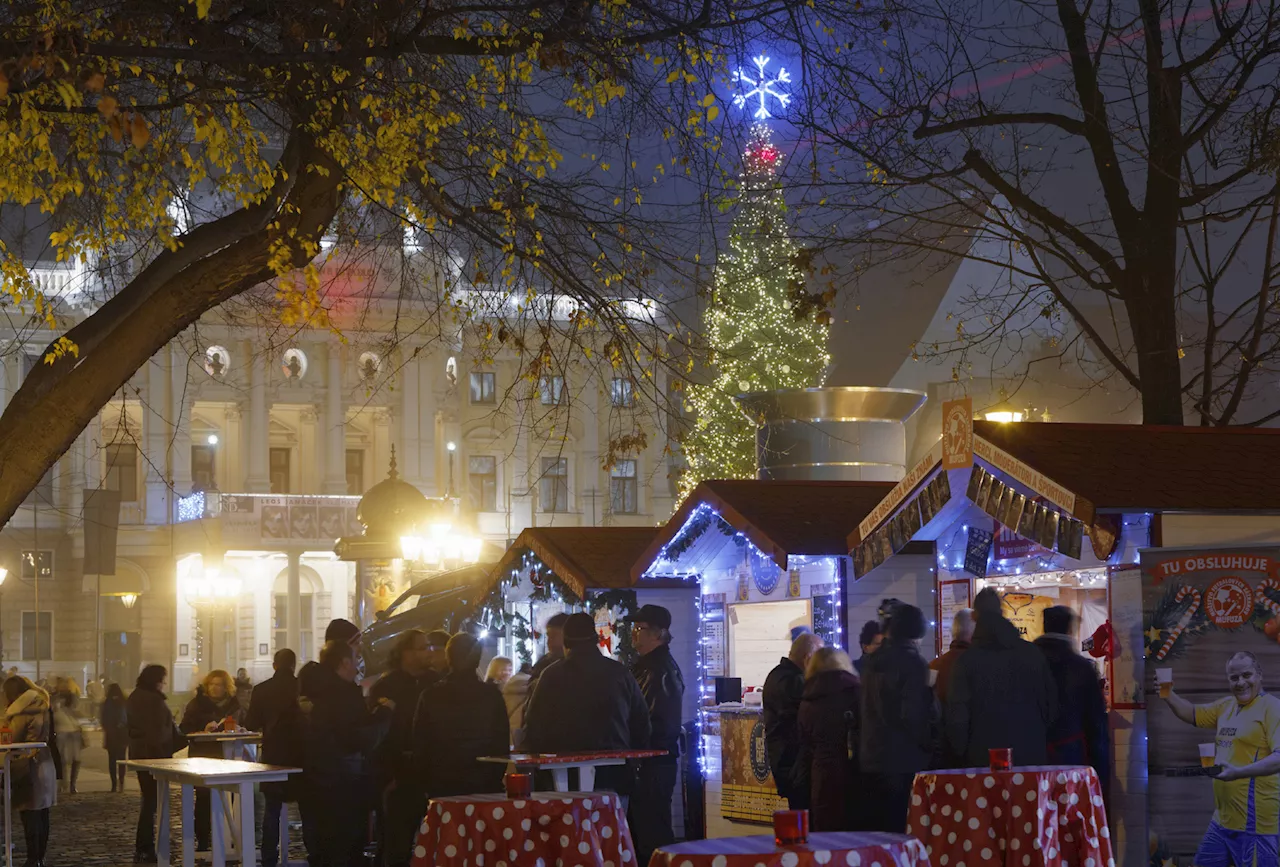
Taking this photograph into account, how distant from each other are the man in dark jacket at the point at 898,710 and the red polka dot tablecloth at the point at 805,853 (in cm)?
386

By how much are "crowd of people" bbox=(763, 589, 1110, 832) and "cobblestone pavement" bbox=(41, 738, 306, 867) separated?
7350mm

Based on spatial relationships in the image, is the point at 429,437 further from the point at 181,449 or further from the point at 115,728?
the point at 115,728

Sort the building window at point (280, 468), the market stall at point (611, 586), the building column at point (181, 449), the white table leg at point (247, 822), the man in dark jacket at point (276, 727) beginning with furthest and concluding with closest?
the building window at point (280, 468)
the building column at point (181, 449)
the market stall at point (611, 586)
the man in dark jacket at point (276, 727)
the white table leg at point (247, 822)

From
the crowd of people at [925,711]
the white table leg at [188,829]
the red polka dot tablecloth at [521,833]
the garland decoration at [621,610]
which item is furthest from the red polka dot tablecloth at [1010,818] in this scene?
the garland decoration at [621,610]

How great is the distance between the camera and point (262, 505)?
56188 millimetres

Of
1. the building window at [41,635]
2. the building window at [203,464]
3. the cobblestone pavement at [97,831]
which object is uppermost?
the building window at [203,464]

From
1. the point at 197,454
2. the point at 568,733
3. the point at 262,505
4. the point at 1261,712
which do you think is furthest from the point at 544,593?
the point at 197,454

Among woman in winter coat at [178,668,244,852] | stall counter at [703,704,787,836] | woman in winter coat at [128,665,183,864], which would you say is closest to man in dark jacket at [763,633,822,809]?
stall counter at [703,704,787,836]

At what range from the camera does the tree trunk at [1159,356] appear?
52.2ft

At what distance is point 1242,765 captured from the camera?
1018 cm

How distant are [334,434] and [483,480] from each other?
6.39 meters

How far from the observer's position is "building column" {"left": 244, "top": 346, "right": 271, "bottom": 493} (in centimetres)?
6253

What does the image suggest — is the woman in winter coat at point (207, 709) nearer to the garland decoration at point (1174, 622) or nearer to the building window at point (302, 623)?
the garland decoration at point (1174, 622)

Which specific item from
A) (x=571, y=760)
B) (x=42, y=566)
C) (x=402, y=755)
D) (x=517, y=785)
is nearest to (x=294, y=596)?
(x=42, y=566)
